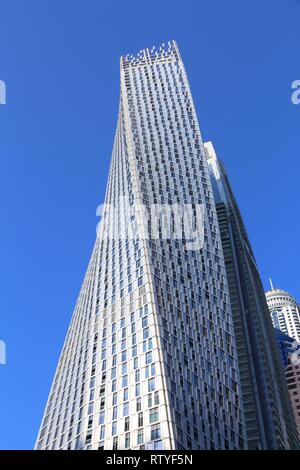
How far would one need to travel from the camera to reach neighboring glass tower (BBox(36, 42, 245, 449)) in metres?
98.1

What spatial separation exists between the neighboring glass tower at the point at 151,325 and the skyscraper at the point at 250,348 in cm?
2050

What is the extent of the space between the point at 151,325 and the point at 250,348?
47366mm

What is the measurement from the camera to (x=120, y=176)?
15425 cm

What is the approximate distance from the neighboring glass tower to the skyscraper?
807 inches

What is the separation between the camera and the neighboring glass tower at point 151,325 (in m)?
98.1

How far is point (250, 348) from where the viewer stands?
14812cm

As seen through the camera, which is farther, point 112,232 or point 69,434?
point 112,232

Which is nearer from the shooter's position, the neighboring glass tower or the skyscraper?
the neighboring glass tower

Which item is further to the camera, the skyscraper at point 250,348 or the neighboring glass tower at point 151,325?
the skyscraper at point 250,348

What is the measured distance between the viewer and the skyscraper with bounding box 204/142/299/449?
13400cm

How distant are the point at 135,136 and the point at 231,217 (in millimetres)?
39686
